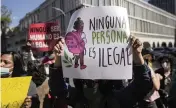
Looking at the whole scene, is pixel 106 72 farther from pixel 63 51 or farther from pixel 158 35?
pixel 158 35

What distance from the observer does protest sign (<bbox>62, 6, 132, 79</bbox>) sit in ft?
9.46

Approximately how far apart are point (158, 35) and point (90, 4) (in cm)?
8315

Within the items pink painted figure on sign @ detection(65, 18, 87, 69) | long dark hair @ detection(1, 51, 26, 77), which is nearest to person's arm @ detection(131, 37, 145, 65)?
pink painted figure on sign @ detection(65, 18, 87, 69)

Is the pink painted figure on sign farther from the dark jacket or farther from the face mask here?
the face mask

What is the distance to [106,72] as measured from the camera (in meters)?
2.93

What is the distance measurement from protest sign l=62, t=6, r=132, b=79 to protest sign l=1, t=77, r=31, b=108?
561 millimetres

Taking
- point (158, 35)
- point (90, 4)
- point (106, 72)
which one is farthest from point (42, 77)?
point (158, 35)

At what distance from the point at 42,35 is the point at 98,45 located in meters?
5.93

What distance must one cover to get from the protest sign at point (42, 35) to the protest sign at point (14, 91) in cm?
480

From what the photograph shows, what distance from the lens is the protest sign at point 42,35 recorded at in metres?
8.47

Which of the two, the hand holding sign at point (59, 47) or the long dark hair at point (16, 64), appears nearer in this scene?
the hand holding sign at point (59, 47)

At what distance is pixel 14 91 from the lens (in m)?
3.43

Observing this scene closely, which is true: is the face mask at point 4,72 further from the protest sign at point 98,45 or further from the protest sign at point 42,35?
the protest sign at point 42,35

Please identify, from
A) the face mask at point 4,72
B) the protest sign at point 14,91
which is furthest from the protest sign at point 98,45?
the face mask at point 4,72
